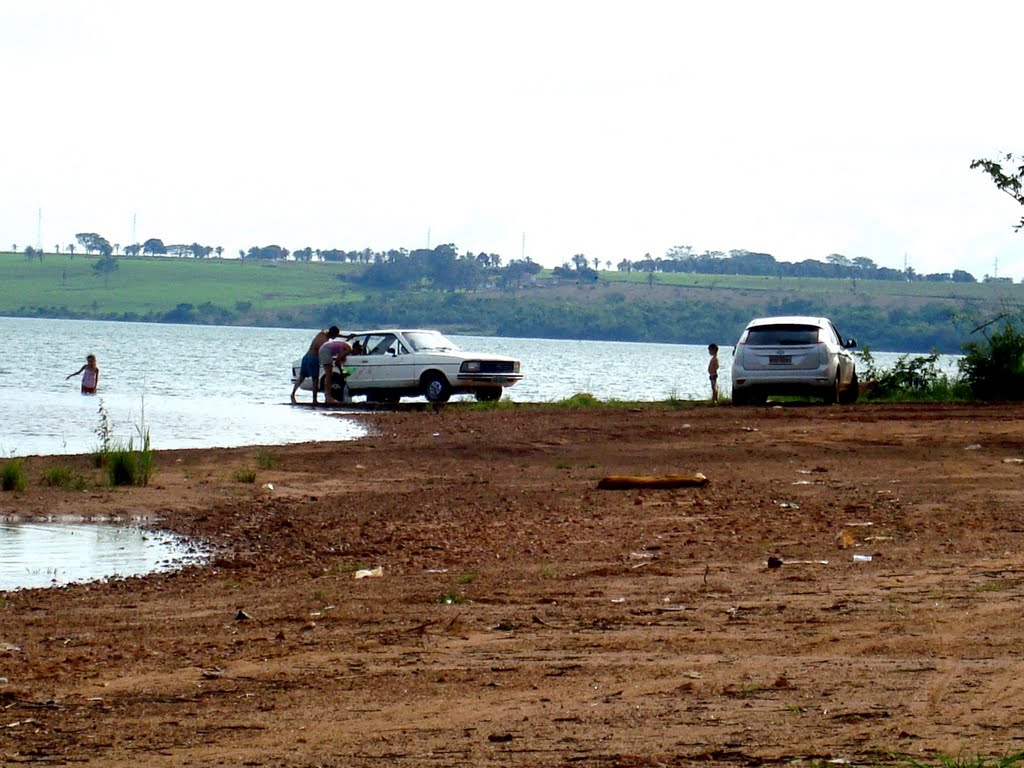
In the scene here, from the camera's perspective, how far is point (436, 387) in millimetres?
31859

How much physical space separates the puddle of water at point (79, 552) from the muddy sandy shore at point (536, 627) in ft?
1.17

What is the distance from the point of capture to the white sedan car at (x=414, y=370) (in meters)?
31.8

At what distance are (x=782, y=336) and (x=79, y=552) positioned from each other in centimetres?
Result: 1789

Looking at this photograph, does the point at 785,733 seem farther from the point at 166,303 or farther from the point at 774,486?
the point at 166,303

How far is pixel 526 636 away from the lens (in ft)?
24.1

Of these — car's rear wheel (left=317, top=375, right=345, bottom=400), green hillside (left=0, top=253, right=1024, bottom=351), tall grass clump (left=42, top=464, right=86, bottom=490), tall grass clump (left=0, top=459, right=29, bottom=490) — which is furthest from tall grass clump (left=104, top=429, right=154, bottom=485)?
green hillside (left=0, top=253, right=1024, bottom=351)

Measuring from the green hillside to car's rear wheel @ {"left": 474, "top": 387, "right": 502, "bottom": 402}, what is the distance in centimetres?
10166

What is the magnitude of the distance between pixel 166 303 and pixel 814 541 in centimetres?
15556

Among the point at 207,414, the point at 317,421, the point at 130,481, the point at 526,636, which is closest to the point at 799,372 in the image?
the point at 317,421

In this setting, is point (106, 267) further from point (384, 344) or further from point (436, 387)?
point (436, 387)

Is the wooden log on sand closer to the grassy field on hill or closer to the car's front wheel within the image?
the car's front wheel

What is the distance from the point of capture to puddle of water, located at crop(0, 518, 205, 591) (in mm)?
10047

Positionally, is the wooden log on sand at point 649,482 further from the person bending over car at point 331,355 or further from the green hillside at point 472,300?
the green hillside at point 472,300

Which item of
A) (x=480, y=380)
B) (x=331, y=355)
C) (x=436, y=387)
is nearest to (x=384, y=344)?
(x=331, y=355)
